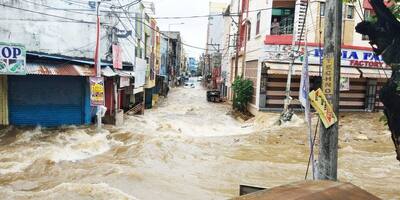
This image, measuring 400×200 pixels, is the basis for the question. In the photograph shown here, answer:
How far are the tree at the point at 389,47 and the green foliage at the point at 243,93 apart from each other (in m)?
20.0

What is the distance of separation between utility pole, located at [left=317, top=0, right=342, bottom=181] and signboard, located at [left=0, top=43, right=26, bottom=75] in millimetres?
11675

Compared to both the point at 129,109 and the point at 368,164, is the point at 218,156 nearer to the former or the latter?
the point at 368,164

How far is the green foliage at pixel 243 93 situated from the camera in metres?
25.0

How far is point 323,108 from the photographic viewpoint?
5148 mm

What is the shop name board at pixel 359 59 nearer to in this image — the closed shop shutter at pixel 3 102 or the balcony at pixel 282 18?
the balcony at pixel 282 18

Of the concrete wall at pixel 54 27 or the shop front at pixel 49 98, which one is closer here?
the shop front at pixel 49 98

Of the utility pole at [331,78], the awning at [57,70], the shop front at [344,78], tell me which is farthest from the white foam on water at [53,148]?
the shop front at [344,78]

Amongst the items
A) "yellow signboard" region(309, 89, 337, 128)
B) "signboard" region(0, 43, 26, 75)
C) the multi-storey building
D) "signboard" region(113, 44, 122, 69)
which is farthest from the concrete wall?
"yellow signboard" region(309, 89, 337, 128)

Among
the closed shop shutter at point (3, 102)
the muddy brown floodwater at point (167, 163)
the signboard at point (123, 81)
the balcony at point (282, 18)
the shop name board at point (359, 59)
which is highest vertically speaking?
the balcony at point (282, 18)

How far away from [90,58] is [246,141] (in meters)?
8.22

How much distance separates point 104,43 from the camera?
18000 millimetres

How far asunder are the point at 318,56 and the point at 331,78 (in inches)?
670

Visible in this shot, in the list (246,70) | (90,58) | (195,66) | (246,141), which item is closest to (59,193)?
(246,141)

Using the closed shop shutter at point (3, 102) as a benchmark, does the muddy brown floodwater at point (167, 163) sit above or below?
below
